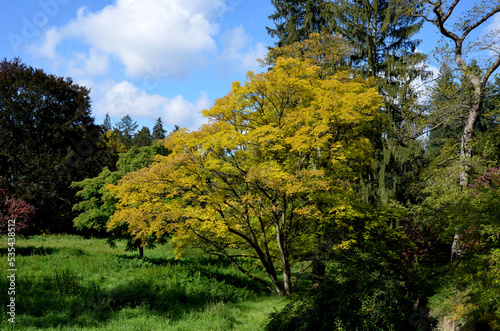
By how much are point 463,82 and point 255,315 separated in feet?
35.4

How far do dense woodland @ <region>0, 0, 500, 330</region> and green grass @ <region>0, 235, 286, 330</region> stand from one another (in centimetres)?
110

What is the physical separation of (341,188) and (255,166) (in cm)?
287

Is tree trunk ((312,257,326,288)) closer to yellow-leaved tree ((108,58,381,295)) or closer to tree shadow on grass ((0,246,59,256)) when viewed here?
yellow-leaved tree ((108,58,381,295))

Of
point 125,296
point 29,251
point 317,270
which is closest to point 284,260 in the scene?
point 317,270

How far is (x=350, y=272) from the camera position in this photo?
584cm

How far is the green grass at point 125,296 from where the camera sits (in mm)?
7395

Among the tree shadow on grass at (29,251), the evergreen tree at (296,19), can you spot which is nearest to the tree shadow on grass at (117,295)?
the tree shadow on grass at (29,251)

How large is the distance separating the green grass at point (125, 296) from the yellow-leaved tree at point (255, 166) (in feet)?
5.42

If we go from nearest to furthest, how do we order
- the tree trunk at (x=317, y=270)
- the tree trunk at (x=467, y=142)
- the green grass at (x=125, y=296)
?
the green grass at (x=125, y=296) → the tree trunk at (x=467, y=142) → the tree trunk at (x=317, y=270)

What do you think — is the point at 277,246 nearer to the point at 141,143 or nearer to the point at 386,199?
the point at 386,199

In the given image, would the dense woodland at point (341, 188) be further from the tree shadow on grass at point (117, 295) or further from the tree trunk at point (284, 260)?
the tree shadow on grass at point (117, 295)

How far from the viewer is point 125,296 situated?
8977 millimetres

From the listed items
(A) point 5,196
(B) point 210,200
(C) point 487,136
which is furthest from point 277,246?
(A) point 5,196

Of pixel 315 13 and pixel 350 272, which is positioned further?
pixel 315 13
